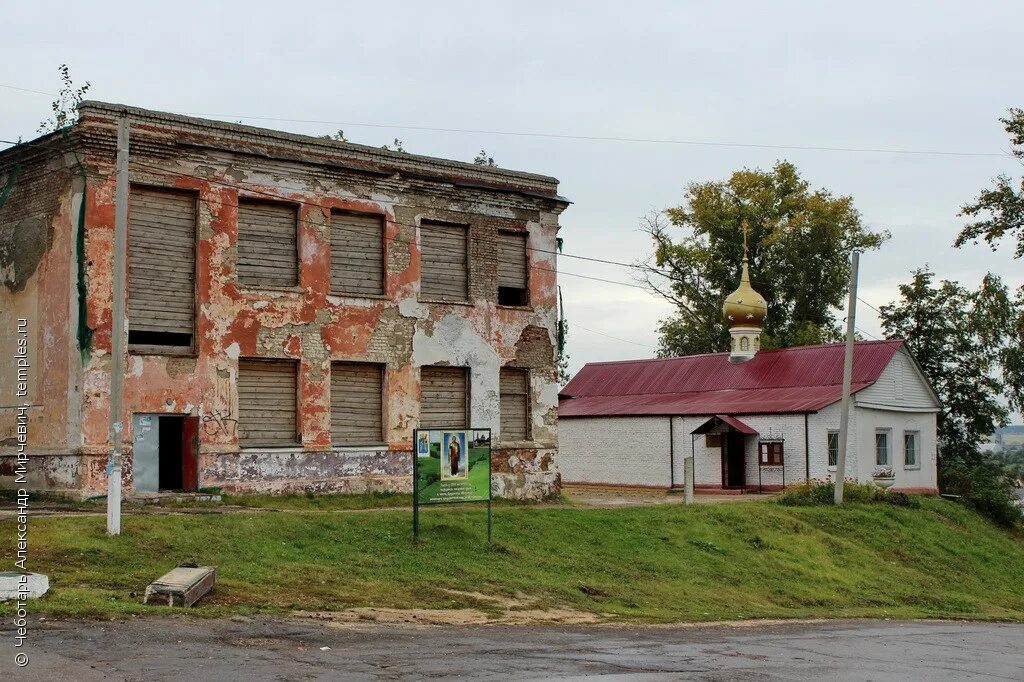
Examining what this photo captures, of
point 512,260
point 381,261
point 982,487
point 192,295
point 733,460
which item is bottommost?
point 982,487

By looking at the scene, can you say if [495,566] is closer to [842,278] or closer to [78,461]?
[78,461]

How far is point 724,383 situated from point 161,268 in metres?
27.4

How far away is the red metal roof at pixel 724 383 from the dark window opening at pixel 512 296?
43.8 feet

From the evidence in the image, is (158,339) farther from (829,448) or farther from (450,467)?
(829,448)

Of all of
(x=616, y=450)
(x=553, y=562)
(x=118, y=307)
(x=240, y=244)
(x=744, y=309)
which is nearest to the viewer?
(x=118, y=307)

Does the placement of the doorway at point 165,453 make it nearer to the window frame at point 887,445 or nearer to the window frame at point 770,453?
the window frame at point 770,453

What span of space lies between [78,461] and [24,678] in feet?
50.0

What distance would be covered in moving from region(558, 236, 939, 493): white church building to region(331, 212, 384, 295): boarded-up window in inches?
681

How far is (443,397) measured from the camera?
30656mm

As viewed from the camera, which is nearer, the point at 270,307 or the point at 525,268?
the point at 270,307

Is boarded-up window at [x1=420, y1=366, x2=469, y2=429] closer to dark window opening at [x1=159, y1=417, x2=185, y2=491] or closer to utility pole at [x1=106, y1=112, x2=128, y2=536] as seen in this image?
dark window opening at [x1=159, y1=417, x2=185, y2=491]

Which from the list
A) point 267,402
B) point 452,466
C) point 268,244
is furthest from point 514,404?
point 452,466

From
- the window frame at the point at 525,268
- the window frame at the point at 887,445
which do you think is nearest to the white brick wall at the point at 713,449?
Result: the window frame at the point at 887,445

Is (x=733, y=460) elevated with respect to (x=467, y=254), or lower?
lower
